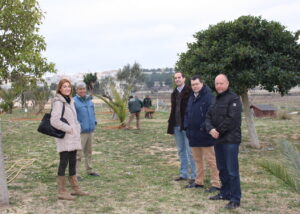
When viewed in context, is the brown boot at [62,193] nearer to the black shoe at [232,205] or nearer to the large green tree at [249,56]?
the black shoe at [232,205]

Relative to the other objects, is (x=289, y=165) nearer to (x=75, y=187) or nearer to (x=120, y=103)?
(x=75, y=187)

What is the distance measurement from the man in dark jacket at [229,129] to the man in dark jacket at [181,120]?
3.71 feet

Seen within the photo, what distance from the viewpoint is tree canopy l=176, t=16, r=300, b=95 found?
8539 mm

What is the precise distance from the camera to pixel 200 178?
231 inches

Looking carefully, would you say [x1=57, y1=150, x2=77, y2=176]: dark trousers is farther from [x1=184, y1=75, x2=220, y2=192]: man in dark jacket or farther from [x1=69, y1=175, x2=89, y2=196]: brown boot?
[x1=184, y1=75, x2=220, y2=192]: man in dark jacket

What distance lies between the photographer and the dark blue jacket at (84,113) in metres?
Answer: 6.31

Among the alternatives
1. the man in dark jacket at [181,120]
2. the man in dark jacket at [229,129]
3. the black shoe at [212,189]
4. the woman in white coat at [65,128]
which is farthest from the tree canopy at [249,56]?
the woman in white coat at [65,128]

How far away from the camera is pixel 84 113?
634 centimetres

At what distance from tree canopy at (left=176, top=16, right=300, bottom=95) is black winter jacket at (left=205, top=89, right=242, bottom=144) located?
147 inches

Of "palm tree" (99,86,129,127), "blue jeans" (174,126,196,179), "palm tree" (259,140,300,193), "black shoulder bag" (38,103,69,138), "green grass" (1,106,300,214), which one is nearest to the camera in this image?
"palm tree" (259,140,300,193)

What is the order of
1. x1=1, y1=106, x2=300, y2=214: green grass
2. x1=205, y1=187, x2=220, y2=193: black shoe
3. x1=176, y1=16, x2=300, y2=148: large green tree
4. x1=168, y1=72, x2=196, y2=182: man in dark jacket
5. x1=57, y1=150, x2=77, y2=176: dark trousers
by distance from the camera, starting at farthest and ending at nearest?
x1=176, y1=16, x2=300, y2=148: large green tree
x1=168, y1=72, x2=196, y2=182: man in dark jacket
x1=205, y1=187, x2=220, y2=193: black shoe
x1=57, y1=150, x2=77, y2=176: dark trousers
x1=1, y1=106, x2=300, y2=214: green grass

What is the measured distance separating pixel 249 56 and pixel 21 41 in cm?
620

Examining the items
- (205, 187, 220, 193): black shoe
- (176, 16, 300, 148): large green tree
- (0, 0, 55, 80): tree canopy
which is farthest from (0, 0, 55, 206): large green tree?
(205, 187, 220, 193): black shoe

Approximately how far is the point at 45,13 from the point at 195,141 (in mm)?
7560
